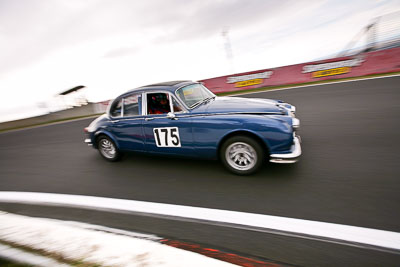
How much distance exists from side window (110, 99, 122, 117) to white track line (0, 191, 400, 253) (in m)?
1.72

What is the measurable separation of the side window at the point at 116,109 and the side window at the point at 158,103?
77cm

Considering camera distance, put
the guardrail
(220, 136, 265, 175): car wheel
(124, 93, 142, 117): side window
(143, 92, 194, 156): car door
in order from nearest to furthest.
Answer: (220, 136, 265, 175): car wheel, (143, 92, 194, 156): car door, (124, 93, 142, 117): side window, the guardrail

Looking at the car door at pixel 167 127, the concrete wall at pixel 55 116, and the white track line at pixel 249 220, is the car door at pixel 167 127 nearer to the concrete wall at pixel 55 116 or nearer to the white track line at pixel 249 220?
the white track line at pixel 249 220

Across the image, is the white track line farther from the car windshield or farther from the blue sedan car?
the car windshield

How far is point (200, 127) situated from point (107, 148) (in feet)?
8.26

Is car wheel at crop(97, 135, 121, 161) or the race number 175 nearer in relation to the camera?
the race number 175

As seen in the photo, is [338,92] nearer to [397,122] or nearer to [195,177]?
[397,122]

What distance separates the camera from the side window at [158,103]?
3.86m

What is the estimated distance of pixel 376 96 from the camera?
6.98 metres

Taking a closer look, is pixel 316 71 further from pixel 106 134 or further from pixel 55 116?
pixel 55 116

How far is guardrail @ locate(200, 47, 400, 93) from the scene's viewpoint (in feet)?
36.6

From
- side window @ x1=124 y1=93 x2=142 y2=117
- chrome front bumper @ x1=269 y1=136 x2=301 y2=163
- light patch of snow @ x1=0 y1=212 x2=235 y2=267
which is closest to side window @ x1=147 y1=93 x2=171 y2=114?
side window @ x1=124 y1=93 x2=142 y2=117

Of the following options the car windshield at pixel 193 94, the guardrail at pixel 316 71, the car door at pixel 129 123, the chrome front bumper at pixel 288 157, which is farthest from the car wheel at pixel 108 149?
the guardrail at pixel 316 71

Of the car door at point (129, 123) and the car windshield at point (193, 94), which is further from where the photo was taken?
the car door at point (129, 123)
